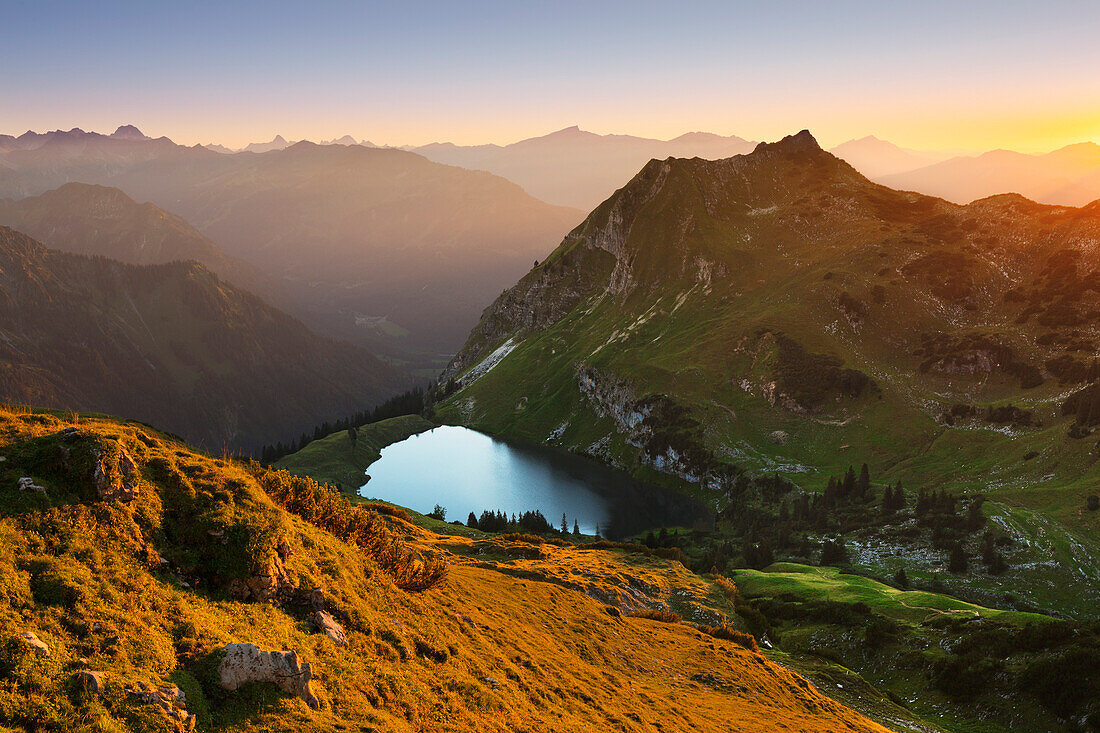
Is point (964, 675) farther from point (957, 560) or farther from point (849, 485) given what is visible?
point (849, 485)

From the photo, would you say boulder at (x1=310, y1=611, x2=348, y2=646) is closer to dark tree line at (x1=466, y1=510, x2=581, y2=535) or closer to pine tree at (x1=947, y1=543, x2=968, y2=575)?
pine tree at (x1=947, y1=543, x2=968, y2=575)

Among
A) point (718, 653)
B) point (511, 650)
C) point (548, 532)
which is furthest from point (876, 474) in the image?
point (511, 650)

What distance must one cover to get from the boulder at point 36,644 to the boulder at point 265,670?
4.25 m

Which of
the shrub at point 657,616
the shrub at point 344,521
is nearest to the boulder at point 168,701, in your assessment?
the shrub at point 344,521

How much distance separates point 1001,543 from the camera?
397 ft

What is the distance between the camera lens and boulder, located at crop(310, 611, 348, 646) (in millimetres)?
21828

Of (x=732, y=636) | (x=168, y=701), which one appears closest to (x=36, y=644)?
(x=168, y=701)

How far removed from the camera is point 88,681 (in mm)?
14586

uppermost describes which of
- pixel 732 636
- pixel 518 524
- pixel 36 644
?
pixel 36 644

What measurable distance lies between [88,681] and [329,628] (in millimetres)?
8328

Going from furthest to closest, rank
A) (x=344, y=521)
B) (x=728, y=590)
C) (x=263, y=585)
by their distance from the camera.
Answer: (x=728, y=590), (x=344, y=521), (x=263, y=585)

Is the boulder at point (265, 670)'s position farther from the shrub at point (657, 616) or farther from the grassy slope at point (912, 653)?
the grassy slope at point (912, 653)

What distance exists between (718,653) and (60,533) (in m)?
48.1

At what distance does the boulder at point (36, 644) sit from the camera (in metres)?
14.4
